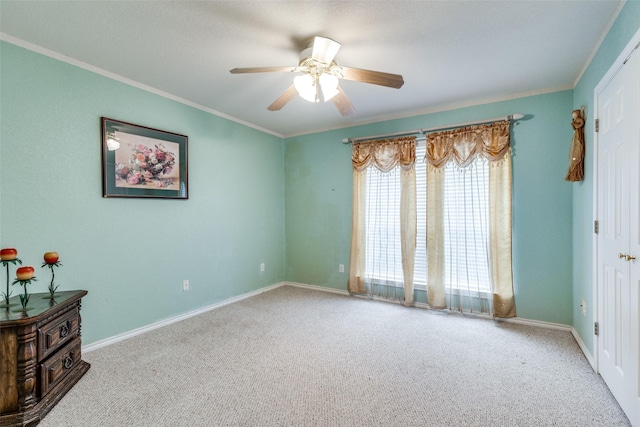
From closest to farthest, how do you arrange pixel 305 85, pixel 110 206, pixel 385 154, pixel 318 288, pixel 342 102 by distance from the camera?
1. pixel 305 85
2. pixel 342 102
3. pixel 110 206
4. pixel 385 154
5. pixel 318 288

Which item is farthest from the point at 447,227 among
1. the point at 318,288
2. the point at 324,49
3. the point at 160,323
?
the point at 160,323

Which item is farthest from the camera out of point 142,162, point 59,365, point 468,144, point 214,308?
point 214,308

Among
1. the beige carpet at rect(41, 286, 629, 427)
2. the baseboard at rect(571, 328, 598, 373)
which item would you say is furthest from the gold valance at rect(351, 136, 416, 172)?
the baseboard at rect(571, 328, 598, 373)

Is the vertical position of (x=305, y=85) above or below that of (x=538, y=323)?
above

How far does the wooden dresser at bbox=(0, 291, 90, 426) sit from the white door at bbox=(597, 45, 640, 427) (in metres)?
3.29

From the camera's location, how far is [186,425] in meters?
1.56

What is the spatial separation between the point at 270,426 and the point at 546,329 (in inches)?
112

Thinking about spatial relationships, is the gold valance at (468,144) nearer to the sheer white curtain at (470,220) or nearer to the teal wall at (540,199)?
the sheer white curtain at (470,220)

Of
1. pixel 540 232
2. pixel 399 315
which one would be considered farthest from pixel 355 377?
pixel 540 232

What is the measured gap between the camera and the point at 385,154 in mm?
3645

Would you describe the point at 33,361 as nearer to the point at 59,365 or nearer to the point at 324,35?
the point at 59,365

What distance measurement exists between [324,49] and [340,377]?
2.26 metres

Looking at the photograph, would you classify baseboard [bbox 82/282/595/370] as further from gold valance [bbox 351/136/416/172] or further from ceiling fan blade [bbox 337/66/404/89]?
ceiling fan blade [bbox 337/66/404/89]

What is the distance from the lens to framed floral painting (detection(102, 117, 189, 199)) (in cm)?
252
